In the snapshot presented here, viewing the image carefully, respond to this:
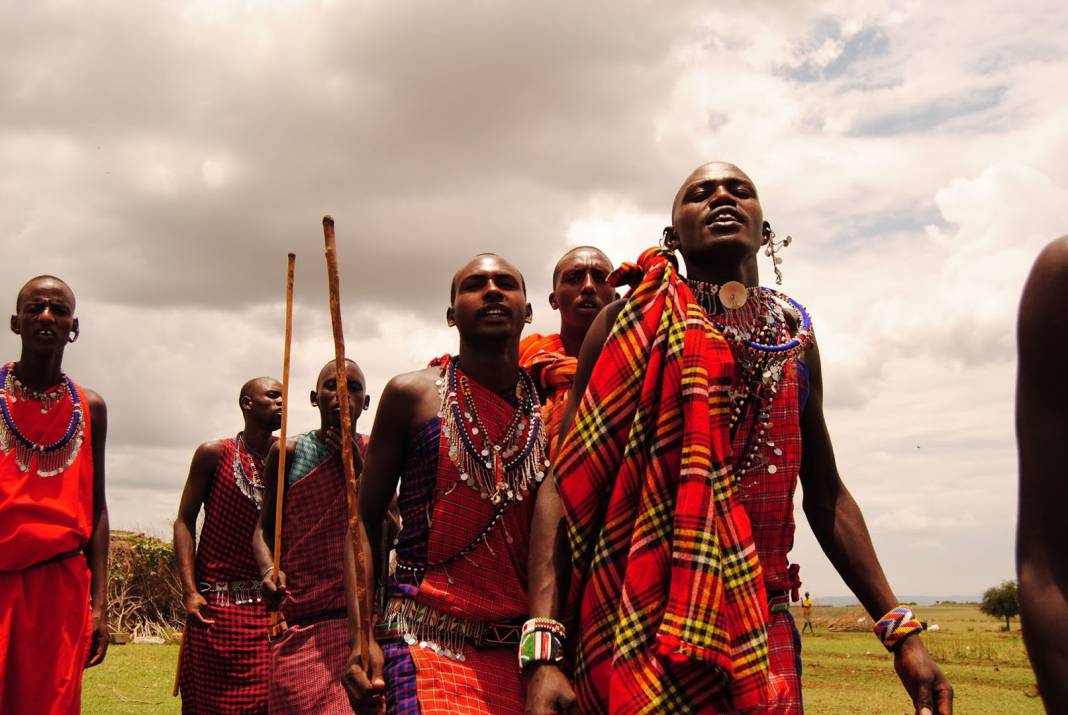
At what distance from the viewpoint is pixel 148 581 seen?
23.4 metres

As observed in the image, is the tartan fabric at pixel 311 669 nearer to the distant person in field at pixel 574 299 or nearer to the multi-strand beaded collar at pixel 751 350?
the distant person in field at pixel 574 299

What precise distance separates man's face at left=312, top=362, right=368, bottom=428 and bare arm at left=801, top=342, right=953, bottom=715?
3645mm

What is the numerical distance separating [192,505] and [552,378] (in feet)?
15.0

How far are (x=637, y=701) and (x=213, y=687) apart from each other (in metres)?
5.62

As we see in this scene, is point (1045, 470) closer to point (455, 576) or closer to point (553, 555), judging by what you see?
point (553, 555)

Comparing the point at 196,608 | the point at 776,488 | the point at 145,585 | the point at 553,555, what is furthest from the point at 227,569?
the point at 145,585

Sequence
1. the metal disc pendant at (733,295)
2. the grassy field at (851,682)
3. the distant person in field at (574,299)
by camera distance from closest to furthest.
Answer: the metal disc pendant at (733,295), the distant person in field at (574,299), the grassy field at (851,682)

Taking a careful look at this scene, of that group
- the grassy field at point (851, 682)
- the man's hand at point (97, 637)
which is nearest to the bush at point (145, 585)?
the grassy field at point (851, 682)

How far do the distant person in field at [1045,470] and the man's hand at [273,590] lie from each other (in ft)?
16.7

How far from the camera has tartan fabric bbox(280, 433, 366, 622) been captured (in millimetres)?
6719

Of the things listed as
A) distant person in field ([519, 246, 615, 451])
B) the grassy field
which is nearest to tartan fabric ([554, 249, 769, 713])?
distant person in field ([519, 246, 615, 451])

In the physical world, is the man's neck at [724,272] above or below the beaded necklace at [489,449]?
above

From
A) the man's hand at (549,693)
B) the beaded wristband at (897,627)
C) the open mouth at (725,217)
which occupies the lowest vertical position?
the man's hand at (549,693)

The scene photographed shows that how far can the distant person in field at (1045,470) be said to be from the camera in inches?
81.0
